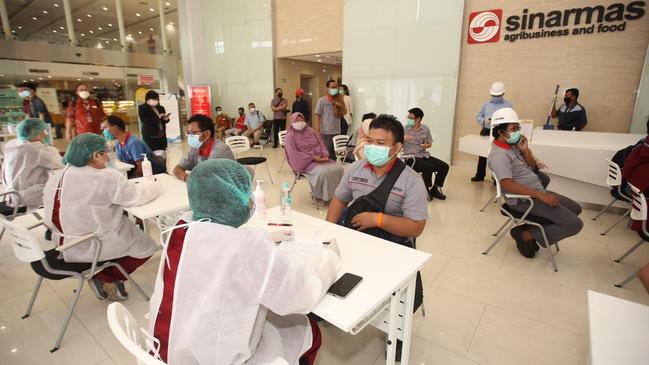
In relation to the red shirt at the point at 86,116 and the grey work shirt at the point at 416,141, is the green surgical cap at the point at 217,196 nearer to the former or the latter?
the grey work shirt at the point at 416,141

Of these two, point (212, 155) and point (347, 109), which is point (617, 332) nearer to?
point (212, 155)

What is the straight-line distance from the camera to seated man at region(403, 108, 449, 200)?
4.75 metres

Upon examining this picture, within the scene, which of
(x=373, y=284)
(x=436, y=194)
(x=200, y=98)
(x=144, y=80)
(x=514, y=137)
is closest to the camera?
(x=373, y=284)

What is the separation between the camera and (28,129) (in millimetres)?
3191

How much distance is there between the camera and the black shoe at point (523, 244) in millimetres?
3145

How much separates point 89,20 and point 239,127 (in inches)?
265

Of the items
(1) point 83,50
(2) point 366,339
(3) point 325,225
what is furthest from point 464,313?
(1) point 83,50

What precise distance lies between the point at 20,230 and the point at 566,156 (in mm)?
5180

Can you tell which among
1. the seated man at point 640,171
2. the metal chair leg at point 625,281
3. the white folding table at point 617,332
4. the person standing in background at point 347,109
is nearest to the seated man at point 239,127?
the person standing in background at point 347,109

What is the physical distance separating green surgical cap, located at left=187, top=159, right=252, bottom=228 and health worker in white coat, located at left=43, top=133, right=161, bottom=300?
4.36 feet

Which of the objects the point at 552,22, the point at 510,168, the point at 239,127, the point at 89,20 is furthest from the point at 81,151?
the point at 89,20

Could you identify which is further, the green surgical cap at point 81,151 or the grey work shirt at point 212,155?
the grey work shirt at point 212,155

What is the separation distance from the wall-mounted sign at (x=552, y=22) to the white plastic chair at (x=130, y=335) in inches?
276

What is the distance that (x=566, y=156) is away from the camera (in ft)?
13.3
